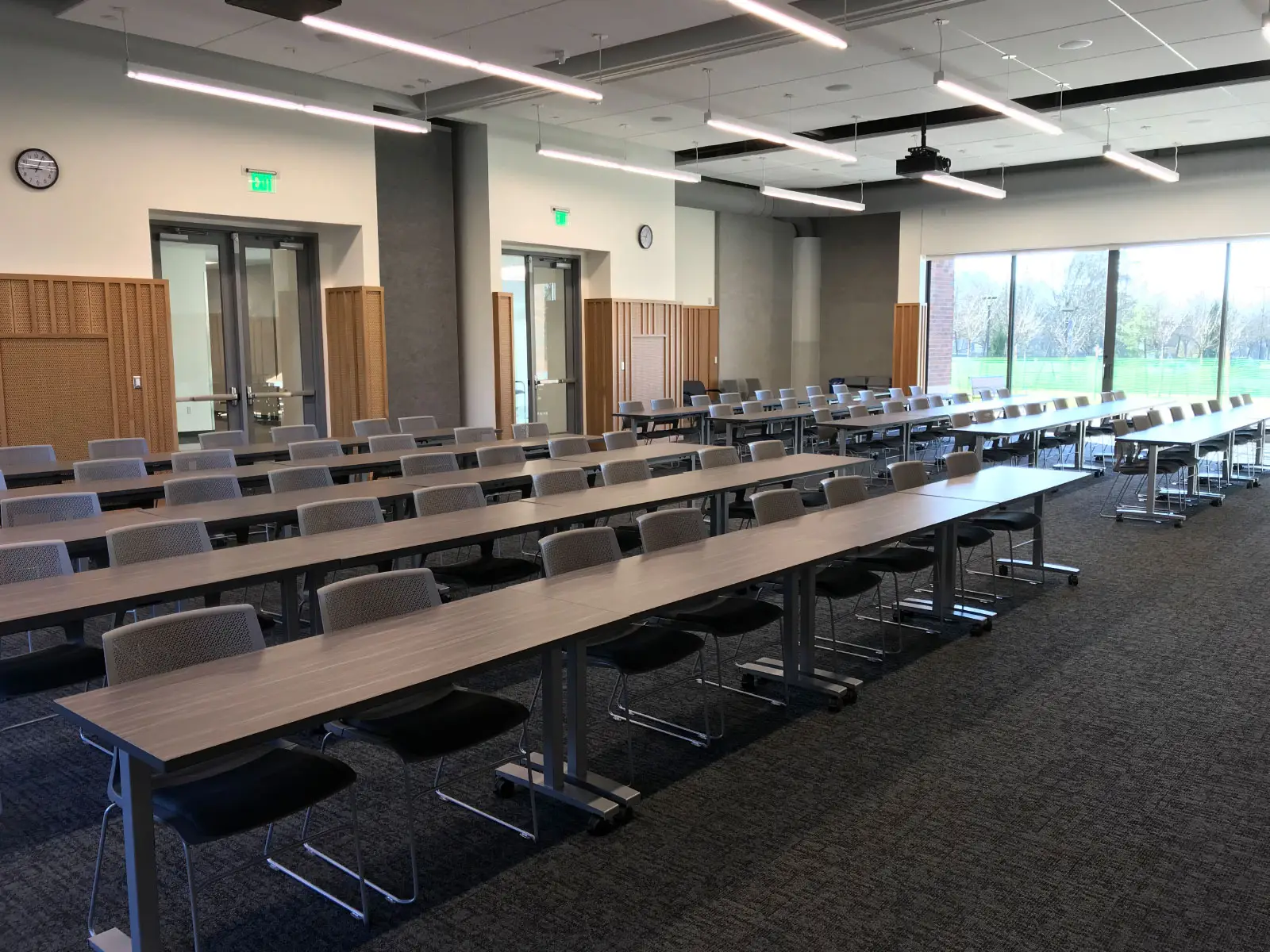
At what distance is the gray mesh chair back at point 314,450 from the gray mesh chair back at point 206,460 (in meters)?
0.53

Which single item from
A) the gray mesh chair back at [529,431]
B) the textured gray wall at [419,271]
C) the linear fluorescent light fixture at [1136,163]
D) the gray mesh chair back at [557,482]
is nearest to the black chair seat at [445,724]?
the gray mesh chair back at [557,482]

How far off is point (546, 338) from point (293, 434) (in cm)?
560

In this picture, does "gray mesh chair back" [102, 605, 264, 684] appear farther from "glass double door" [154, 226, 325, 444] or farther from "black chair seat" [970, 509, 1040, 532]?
"glass double door" [154, 226, 325, 444]

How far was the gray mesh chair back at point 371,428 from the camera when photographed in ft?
32.0

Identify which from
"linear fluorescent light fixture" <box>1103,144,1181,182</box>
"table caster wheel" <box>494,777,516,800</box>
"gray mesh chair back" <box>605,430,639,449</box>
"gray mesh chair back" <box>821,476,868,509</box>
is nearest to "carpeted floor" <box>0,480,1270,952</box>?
"table caster wheel" <box>494,777,516,800</box>

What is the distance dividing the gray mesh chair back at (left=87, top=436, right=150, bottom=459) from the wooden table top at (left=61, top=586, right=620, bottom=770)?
5.54m

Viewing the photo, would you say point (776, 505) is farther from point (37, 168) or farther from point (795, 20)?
point (37, 168)

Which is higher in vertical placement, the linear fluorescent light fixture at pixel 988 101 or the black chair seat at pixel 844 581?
the linear fluorescent light fixture at pixel 988 101

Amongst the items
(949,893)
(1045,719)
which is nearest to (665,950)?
(949,893)

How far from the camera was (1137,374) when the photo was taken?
16359 mm

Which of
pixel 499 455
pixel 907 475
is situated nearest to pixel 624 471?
pixel 499 455

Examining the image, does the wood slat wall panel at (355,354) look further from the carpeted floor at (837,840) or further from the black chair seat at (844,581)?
the black chair seat at (844,581)

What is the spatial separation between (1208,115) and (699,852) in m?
12.3

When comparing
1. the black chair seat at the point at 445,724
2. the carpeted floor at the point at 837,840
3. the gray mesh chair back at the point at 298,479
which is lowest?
the carpeted floor at the point at 837,840
